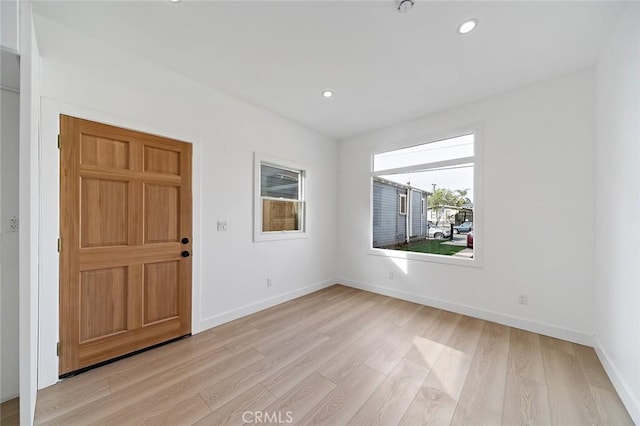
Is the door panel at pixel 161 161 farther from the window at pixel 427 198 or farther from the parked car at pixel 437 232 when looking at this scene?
the parked car at pixel 437 232

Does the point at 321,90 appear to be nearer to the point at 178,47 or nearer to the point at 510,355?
the point at 178,47

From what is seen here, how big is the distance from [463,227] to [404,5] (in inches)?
113

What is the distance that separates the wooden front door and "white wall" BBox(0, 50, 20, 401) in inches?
9.6

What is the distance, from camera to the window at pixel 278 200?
3.49 m

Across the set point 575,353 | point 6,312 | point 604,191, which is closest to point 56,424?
point 6,312

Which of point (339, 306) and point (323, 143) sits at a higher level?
point (323, 143)

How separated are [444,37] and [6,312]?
4154 millimetres

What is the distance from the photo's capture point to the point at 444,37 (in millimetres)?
2113

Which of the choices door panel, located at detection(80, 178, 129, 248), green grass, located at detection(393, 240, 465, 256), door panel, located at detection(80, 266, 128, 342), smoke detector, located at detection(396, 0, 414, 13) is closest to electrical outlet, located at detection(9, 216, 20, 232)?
door panel, located at detection(80, 178, 129, 248)

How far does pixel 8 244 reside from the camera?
5.87 ft

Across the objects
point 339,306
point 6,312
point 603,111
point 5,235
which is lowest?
point 339,306

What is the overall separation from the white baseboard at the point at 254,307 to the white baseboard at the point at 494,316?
3.74 feet

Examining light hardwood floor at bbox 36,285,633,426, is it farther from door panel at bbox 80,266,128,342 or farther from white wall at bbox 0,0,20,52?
white wall at bbox 0,0,20,52

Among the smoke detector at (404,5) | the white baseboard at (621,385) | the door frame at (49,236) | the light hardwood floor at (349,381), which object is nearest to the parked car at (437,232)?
the light hardwood floor at (349,381)
